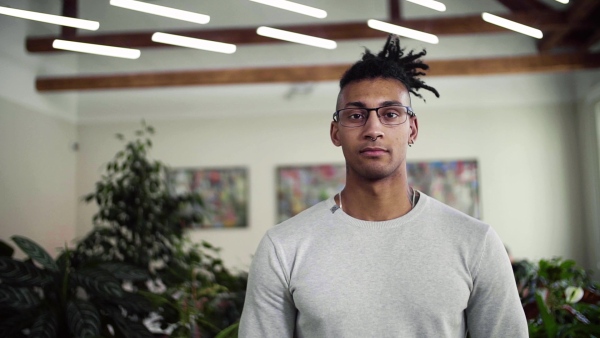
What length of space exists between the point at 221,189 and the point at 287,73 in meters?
1.99

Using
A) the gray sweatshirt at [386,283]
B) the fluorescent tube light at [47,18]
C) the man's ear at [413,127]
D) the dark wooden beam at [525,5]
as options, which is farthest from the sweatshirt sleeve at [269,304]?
the dark wooden beam at [525,5]

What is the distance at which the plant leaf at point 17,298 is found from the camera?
6.94 feet

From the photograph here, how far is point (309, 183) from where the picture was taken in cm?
752

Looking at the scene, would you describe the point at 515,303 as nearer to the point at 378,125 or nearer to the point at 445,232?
the point at 445,232

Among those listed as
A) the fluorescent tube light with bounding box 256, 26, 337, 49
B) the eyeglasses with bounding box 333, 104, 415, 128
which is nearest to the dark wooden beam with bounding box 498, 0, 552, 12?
the fluorescent tube light with bounding box 256, 26, 337, 49

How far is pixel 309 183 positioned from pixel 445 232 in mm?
6266

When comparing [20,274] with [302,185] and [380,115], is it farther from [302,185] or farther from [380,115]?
[302,185]

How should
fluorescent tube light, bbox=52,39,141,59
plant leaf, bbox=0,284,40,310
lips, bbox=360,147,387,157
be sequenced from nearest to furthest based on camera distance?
lips, bbox=360,147,387,157, plant leaf, bbox=0,284,40,310, fluorescent tube light, bbox=52,39,141,59

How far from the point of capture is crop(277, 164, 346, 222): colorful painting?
7.49m

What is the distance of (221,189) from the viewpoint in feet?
24.9

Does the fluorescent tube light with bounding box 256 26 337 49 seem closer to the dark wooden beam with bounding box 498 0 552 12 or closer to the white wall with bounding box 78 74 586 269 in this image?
the white wall with bounding box 78 74 586 269

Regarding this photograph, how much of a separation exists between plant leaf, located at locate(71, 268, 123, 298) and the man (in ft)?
3.82

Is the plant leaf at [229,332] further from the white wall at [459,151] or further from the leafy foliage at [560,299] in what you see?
the white wall at [459,151]

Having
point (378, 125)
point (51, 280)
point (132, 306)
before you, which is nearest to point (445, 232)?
point (378, 125)
